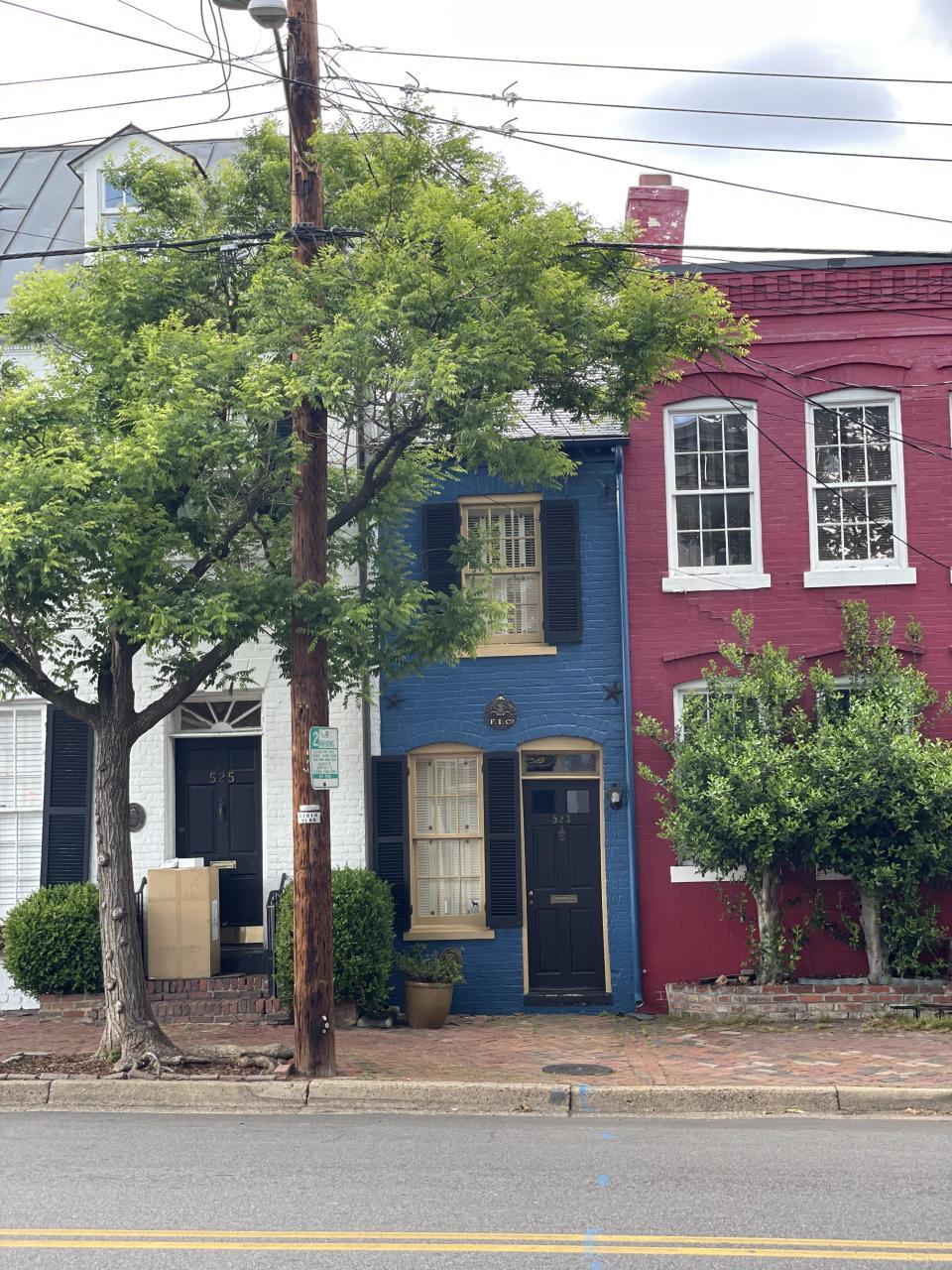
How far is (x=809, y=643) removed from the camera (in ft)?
50.3

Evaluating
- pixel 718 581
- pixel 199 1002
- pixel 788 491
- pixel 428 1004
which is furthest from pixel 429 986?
pixel 788 491

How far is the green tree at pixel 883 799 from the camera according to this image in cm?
1393

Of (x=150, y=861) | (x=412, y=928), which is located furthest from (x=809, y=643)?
(x=150, y=861)

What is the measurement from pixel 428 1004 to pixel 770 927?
3.51 metres

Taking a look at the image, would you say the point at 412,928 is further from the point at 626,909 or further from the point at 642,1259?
the point at 642,1259

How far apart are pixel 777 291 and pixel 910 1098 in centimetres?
870

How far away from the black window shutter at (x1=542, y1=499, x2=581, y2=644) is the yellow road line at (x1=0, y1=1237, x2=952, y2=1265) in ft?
30.3

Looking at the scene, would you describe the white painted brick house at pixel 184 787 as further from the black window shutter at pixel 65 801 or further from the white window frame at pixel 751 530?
the white window frame at pixel 751 530

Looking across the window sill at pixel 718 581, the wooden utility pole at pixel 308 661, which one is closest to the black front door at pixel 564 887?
the window sill at pixel 718 581

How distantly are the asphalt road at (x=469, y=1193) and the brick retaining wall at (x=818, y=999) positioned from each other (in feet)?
13.3

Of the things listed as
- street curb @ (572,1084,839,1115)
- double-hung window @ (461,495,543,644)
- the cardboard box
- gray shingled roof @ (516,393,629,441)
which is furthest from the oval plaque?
street curb @ (572,1084,839,1115)

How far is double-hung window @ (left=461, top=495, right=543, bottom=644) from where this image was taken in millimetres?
15766

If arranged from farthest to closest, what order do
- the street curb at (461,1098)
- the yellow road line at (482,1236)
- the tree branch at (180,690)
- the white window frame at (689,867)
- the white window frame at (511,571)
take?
the white window frame at (511,571)
the white window frame at (689,867)
the tree branch at (180,690)
the street curb at (461,1098)
the yellow road line at (482,1236)

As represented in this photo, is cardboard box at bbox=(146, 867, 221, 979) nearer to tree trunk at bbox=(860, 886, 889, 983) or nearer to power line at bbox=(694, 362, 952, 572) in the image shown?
tree trunk at bbox=(860, 886, 889, 983)
